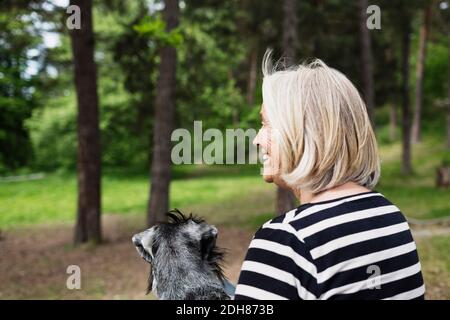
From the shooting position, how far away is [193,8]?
862 inches

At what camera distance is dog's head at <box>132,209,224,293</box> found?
6.91ft

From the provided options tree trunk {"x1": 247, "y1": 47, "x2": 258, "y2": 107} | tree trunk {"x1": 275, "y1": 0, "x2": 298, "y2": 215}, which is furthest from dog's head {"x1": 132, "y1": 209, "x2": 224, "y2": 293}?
tree trunk {"x1": 247, "y1": 47, "x2": 258, "y2": 107}

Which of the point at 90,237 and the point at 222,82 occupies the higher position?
the point at 222,82

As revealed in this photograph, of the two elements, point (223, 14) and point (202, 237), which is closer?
point (202, 237)

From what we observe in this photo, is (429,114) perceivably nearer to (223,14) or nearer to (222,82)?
(222,82)

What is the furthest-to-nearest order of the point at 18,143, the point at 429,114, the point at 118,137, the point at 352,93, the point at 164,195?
the point at 429,114 < the point at 118,137 < the point at 164,195 < the point at 18,143 < the point at 352,93

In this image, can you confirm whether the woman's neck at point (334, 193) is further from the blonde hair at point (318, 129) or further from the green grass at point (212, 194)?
the green grass at point (212, 194)

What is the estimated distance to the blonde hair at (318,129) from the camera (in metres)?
1.54

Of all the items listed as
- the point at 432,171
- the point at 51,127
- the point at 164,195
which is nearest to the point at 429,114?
the point at 432,171

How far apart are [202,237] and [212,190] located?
78.2 ft

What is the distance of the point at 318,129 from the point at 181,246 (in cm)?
88

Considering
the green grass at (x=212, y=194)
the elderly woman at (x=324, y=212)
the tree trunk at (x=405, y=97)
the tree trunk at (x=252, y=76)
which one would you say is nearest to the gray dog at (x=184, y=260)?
the elderly woman at (x=324, y=212)

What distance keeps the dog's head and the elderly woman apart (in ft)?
1.95

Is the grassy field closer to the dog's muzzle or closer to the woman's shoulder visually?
the dog's muzzle
